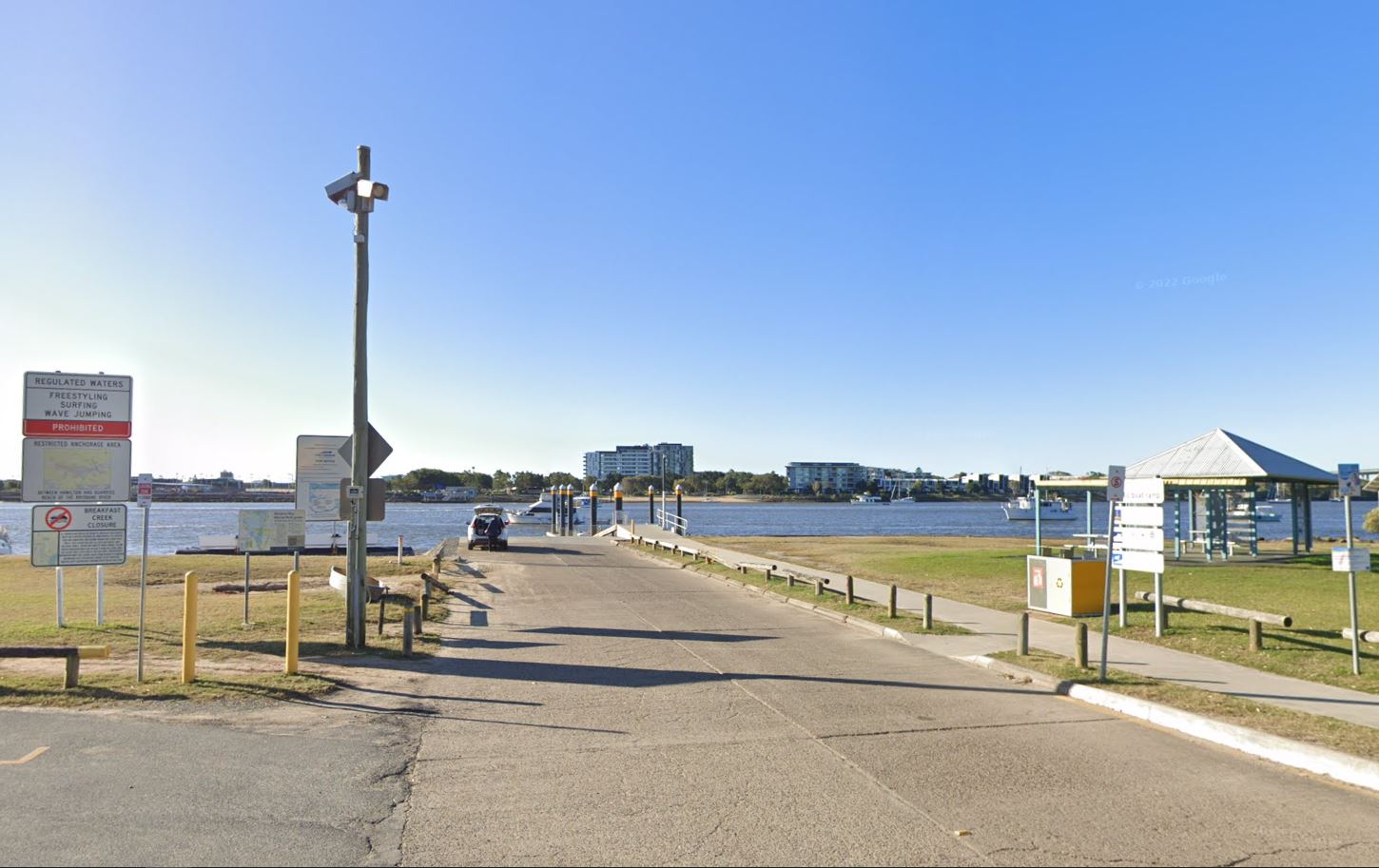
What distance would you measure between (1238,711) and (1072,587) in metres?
7.21

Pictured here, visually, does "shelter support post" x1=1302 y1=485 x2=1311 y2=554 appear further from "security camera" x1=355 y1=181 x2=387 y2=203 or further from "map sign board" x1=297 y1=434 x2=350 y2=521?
"security camera" x1=355 y1=181 x2=387 y2=203

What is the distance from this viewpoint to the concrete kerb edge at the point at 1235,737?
705 cm

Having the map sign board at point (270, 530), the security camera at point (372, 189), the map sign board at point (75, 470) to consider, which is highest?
the security camera at point (372, 189)

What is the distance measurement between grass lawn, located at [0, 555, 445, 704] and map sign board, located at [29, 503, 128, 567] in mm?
1049

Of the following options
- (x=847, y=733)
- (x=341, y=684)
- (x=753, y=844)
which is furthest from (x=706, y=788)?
(x=341, y=684)

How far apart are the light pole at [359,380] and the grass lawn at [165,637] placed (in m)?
0.62

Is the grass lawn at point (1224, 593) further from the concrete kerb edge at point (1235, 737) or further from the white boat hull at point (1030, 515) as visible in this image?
the white boat hull at point (1030, 515)


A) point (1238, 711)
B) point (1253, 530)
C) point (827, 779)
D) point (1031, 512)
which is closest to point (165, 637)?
point (827, 779)

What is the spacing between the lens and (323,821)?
19.6 feet

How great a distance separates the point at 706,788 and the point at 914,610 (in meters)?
11.2

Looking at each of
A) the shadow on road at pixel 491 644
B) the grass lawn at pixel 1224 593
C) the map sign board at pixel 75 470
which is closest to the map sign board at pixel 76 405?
the map sign board at pixel 75 470

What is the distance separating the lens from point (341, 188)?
43.3ft

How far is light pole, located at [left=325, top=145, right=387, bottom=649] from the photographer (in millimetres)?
12969

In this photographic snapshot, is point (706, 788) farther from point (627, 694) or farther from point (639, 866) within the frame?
point (627, 694)
